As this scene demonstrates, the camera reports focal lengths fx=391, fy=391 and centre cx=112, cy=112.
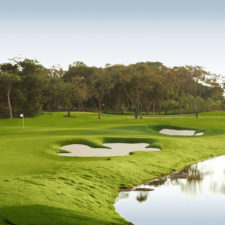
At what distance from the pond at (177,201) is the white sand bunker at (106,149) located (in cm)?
693

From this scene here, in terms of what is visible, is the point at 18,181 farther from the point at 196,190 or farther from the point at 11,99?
the point at 11,99

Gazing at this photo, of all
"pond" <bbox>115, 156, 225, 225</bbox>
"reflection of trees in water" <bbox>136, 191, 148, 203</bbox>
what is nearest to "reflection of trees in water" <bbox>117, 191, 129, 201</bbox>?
"pond" <bbox>115, 156, 225, 225</bbox>

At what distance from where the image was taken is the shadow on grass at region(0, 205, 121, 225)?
12781 millimetres

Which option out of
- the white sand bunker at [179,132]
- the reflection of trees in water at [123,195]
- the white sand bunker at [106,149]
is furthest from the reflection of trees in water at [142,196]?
the white sand bunker at [179,132]

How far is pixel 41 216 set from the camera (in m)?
13.3

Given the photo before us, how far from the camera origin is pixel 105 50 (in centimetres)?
12600

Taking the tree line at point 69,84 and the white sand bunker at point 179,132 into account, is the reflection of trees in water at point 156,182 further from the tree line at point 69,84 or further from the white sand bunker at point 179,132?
the tree line at point 69,84

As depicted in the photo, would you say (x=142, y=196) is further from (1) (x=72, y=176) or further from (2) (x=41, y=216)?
(2) (x=41, y=216)

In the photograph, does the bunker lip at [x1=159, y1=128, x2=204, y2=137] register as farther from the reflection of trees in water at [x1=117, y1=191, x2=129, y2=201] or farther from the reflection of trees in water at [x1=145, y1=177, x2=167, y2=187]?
the reflection of trees in water at [x1=117, y1=191, x2=129, y2=201]

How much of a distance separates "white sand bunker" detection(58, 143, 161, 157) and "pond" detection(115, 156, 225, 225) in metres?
6.93

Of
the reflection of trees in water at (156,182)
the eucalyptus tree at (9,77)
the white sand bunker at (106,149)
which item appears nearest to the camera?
the reflection of trees in water at (156,182)

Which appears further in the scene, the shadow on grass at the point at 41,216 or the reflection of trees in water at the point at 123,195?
the reflection of trees in water at the point at 123,195

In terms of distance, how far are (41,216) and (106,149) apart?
19.6 m

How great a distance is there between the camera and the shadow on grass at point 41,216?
12.8 m
